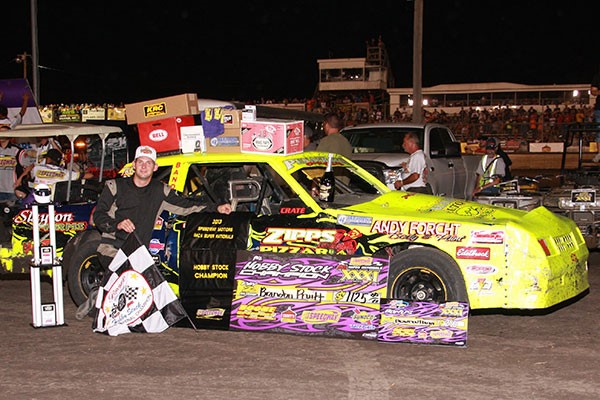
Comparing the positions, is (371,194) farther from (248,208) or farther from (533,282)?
(533,282)

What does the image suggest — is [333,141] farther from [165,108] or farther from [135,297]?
[135,297]

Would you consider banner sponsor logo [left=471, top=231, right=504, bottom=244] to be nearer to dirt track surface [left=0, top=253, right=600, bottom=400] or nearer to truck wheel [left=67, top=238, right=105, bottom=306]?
dirt track surface [left=0, top=253, right=600, bottom=400]

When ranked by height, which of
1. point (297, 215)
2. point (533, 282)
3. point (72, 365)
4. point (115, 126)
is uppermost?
point (115, 126)

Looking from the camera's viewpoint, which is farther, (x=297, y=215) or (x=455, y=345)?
(x=297, y=215)

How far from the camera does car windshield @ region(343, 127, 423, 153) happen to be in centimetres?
1405

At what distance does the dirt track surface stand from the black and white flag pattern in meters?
0.14

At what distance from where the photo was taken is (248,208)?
778 cm

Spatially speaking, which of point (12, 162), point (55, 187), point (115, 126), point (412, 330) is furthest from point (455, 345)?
point (12, 162)

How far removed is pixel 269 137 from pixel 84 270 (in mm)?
2287

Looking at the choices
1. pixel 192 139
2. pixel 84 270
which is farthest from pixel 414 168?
pixel 84 270

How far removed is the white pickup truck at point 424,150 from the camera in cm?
1353

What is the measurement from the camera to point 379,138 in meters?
14.2

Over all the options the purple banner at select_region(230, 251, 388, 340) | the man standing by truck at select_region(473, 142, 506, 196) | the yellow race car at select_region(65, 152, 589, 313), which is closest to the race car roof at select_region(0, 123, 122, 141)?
the yellow race car at select_region(65, 152, 589, 313)

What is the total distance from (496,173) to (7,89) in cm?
967
